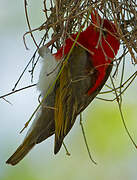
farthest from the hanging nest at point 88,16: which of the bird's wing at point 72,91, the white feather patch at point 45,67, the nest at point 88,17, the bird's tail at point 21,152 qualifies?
the bird's tail at point 21,152

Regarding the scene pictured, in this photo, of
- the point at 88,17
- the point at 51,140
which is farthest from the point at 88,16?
the point at 51,140

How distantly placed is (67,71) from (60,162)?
104 cm

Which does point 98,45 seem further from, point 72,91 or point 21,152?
point 21,152

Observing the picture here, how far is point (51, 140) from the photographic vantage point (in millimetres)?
2918

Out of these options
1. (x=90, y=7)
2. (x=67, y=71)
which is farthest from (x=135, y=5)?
(x=67, y=71)

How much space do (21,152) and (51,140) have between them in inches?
35.4

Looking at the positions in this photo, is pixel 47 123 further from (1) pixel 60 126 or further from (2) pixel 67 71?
(2) pixel 67 71

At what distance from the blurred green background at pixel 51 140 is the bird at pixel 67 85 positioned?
542 mm

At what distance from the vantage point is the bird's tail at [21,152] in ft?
6.59

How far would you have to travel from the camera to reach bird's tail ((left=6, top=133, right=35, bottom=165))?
6.59 feet

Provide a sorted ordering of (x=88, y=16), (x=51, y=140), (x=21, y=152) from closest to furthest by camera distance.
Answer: (x=88, y=16)
(x=21, y=152)
(x=51, y=140)

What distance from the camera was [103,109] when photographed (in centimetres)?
271

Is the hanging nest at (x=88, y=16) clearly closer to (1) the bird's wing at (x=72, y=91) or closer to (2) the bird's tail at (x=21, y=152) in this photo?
(1) the bird's wing at (x=72, y=91)

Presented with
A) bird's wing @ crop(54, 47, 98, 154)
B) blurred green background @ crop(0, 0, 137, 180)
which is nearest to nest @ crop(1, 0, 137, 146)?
bird's wing @ crop(54, 47, 98, 154)
